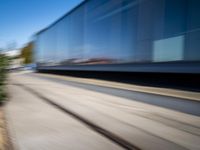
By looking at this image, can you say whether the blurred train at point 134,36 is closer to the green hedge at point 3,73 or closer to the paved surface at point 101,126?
the paved surface at point 101,126

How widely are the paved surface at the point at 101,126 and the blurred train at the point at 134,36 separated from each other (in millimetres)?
3405

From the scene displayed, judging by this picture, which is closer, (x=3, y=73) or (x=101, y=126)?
(x=101, y=126)

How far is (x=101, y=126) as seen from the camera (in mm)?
5727

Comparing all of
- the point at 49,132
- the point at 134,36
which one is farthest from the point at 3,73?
the point at 134,36

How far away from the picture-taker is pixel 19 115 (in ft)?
22.4

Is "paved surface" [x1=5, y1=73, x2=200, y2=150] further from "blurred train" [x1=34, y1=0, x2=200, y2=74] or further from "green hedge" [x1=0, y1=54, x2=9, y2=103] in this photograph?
"blurred train" [x1=34, y1=0, x2=200, y2=74]

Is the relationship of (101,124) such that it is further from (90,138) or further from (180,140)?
(180,140)

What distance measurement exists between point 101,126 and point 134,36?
8.91m

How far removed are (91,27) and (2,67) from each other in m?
11.4

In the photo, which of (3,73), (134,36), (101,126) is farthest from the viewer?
(134,36)

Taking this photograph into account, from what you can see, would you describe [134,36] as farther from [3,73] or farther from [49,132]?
[49,132]

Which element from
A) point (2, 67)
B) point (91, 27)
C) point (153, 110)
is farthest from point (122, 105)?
point (91, 27)

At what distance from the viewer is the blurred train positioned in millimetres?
10828

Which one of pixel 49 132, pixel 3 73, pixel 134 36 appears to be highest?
pixel 134 36
